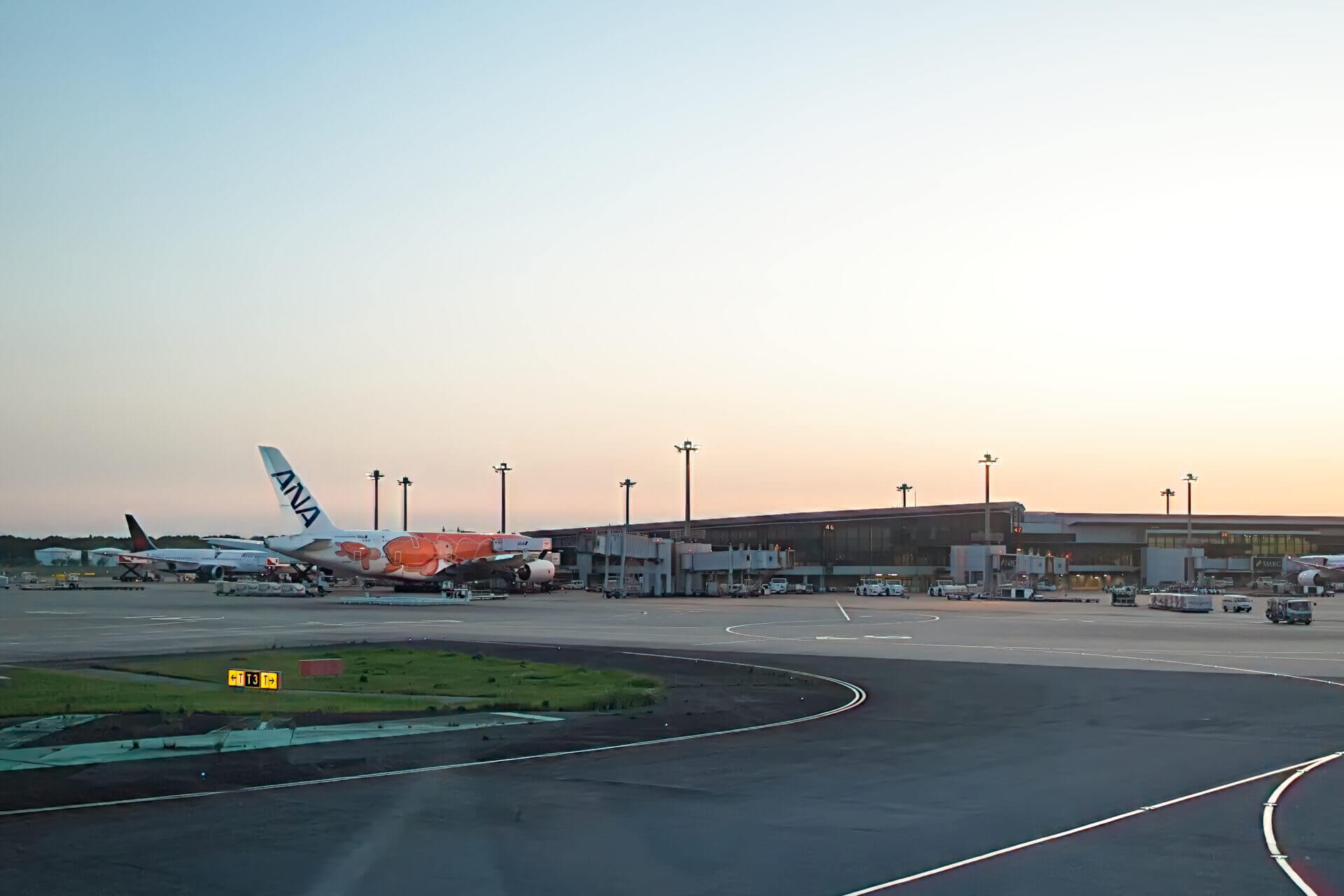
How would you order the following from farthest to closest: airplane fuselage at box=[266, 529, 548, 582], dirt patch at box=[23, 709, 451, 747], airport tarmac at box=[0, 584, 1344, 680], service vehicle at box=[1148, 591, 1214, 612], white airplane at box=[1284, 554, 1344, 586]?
white airplane at box=[1284, 554, 1344, 586] < airplane fuselage at box=[266, 529, 548, 582] < service vehicle at box=[1148, 591, 1214, 612] < airport tarmac at box=[0, 584, 1344, 680] < dirt patch at box=[23, 709, 451, 747]

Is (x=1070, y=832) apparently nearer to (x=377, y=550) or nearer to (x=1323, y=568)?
(x=377, y=550)

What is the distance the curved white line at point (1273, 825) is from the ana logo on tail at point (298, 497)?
98.7 m

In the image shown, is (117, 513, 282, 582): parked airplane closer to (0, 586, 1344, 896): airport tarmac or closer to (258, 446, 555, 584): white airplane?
(258, 446, 555, 584): white airplane

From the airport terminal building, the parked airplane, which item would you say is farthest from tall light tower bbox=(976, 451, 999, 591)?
the parked airplane

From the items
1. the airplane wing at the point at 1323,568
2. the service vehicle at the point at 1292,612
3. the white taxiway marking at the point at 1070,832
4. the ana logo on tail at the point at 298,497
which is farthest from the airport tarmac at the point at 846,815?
the airplane wing at the point at 1323,568

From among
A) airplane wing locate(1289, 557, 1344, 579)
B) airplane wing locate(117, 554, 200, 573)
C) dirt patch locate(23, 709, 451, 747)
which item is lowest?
airplane wing locate(117, 554, 200, 573)

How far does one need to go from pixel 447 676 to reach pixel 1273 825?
78.2 feet

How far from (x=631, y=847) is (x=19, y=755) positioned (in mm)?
11205

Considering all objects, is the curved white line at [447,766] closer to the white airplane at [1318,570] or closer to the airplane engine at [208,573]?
the white airplane at [1318,570]

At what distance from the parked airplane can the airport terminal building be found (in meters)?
38.5

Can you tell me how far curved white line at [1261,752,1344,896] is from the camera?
11883mm

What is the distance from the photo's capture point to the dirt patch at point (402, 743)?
16734 millimetres

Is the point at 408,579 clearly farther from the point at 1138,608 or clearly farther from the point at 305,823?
the point at 305,823

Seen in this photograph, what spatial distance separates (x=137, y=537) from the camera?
156625mm
